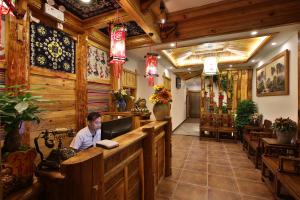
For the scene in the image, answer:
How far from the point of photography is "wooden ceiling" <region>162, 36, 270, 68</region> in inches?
159

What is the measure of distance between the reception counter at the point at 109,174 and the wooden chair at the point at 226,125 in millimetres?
3632

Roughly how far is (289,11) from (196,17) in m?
1.50

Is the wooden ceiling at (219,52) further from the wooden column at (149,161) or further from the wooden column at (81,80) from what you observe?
the wooden column at (149,161)

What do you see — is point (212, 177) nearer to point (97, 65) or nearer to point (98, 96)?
point (98, 96)

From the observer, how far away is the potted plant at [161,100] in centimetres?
277

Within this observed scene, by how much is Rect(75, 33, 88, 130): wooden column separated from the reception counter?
5.21 ft

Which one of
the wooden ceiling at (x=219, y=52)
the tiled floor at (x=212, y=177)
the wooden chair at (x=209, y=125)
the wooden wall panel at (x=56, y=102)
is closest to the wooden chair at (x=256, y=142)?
the tiled floor at (x=212, y=177)

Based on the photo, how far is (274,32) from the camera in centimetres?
297

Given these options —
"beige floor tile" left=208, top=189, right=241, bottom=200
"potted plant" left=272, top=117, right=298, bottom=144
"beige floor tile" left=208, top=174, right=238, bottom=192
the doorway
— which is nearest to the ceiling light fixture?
"potted plant" left=272, top=117, right=298, bottom=144

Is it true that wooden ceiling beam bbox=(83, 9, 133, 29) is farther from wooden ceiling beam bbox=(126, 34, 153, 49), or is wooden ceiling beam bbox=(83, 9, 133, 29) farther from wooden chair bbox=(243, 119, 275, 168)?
wooden chair bbox=(243, 119, 275, 168)

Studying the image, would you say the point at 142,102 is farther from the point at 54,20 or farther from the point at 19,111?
the point at 19,111

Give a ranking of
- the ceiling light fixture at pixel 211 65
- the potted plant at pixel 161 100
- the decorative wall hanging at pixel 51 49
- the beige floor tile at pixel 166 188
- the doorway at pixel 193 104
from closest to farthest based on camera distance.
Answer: the decorative wall hanging at pixel 51 49 < the beige floor tile at pixel 166 188 < the potted plant at pixel 161 100 < the ceiling light fixture at pixel 211 65 < the doorway at pixel 193 104

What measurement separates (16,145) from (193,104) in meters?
11.3

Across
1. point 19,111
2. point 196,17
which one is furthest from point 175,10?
point 19,111
